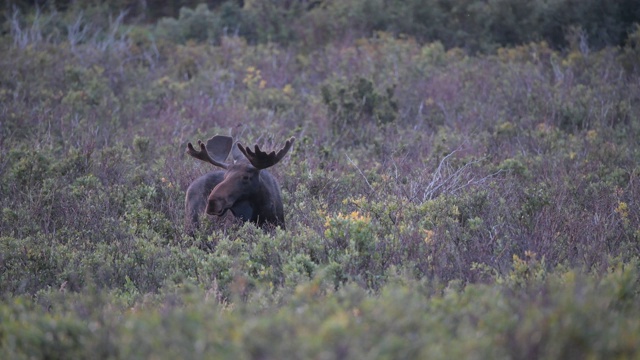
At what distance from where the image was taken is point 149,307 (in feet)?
16.3

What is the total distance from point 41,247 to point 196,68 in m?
9.44

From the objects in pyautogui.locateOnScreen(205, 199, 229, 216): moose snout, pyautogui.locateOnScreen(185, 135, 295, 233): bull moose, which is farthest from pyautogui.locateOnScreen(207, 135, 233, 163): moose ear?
pyautogui.locateOnScreen(205, 199, 229, 216): moose snout

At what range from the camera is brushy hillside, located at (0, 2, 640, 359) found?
3.54 meters

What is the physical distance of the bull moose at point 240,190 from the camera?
300 inches

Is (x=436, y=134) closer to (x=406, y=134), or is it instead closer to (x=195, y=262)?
(x=406, y=134)

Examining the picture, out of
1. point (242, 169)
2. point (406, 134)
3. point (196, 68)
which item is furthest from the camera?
point (196, 68)

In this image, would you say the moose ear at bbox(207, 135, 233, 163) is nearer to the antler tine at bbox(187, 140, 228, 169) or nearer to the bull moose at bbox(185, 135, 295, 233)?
the bull moose at bbox(185, 135, 295, 233)

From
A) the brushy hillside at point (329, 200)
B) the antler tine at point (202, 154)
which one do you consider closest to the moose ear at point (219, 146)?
the antler tine at point (202, 154)

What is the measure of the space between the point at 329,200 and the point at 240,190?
146 centimetres

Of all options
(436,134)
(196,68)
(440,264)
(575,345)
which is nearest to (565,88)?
(436,134)

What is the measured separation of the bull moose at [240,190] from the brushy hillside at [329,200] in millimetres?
238

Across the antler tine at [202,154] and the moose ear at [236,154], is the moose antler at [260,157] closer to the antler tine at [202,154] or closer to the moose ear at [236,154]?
the antler tine at [202,154]

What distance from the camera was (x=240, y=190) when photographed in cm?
771

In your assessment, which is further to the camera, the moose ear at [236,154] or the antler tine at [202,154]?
the moose ear at [236,154]
